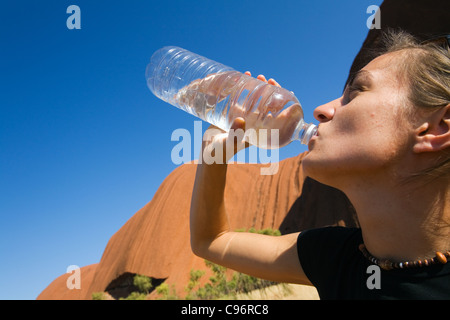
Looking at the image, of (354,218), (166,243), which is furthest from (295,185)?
(166,243)

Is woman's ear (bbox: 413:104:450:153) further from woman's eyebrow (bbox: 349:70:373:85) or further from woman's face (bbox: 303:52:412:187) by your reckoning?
woman's eyebrow (bbox: 349:70:373:85)

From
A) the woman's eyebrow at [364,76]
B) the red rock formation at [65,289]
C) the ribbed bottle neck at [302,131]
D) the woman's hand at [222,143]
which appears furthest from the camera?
the red rock formation at [65,289]

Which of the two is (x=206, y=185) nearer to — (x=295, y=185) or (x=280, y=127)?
(x=280, y=127)

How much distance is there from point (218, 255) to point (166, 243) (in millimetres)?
20150

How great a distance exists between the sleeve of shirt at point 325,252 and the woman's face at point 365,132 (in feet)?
0.82

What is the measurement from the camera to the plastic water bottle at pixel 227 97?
2.13 metres

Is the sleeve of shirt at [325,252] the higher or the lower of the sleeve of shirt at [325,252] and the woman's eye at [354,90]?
the lower

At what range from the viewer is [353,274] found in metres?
1.33

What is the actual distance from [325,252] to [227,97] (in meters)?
1.43

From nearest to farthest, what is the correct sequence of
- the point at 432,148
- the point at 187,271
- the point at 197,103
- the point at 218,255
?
the point at 432,148 < the point at 218,255 < the point at 197,103 < the point at 187,271

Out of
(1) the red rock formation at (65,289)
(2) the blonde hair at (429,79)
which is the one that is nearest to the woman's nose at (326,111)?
(2) the blonde hair at (429,79)

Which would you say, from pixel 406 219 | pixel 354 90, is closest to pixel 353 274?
pixel 406 219

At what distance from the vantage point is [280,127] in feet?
7.02

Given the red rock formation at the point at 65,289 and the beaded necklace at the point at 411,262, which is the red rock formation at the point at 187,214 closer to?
the red rock formation at the point at 65,289
